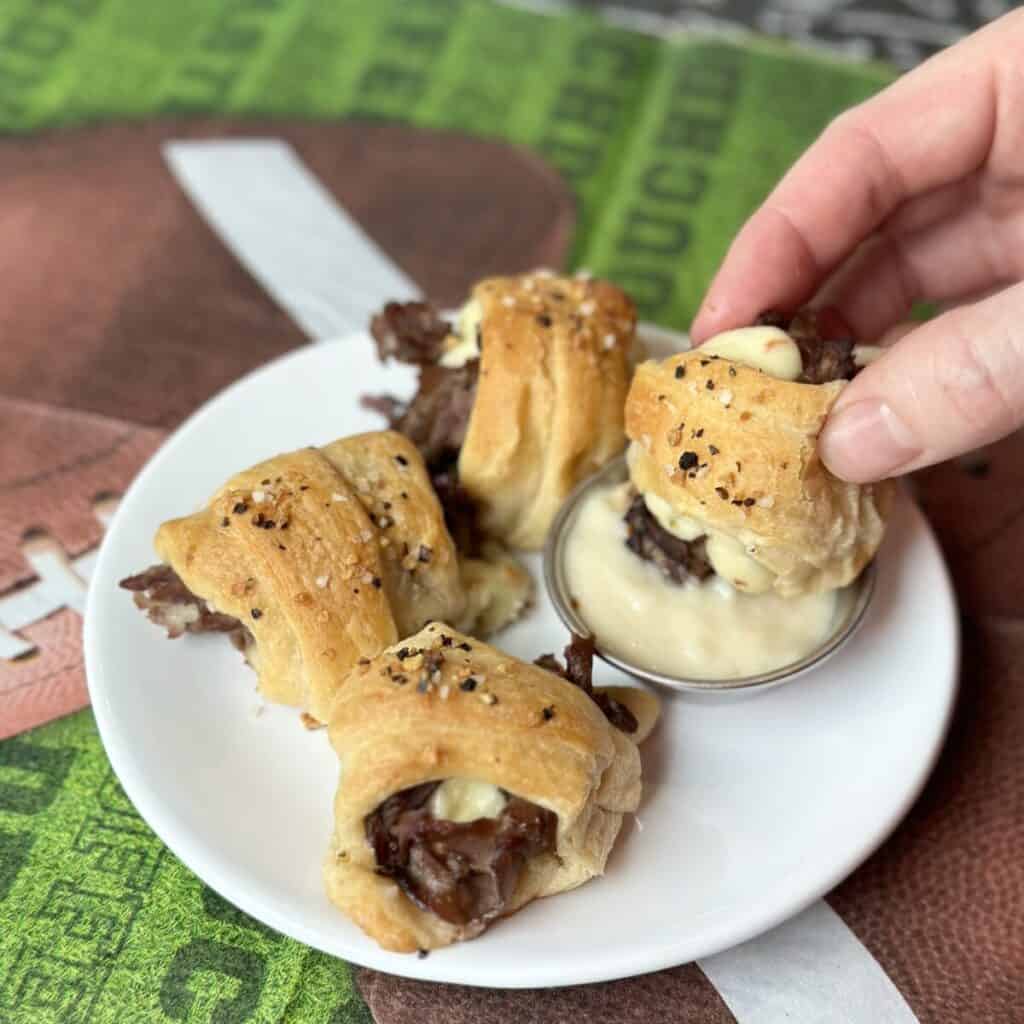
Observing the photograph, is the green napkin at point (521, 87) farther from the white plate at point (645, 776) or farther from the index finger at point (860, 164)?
the white plate at point (645, 776)

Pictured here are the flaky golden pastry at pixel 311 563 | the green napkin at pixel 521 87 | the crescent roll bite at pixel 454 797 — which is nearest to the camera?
the crescent roll bite at pixel 454 797

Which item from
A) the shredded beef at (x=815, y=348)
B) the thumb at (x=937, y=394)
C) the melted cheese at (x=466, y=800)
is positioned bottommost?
the melted cheese at (x=466, y=800)

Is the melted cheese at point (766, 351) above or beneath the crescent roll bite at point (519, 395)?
above

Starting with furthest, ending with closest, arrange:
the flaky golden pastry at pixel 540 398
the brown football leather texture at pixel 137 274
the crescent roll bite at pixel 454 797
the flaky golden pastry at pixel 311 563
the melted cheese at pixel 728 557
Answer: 1. the brown football leather texture at pixel 137 274
2. the flaky golden pastry at pixel 540 398
3. the melted cheese at pixel 728 557
4. the flaky golden pastry at pixel 311 563
5. the crescent roll bite at pixel 454 797

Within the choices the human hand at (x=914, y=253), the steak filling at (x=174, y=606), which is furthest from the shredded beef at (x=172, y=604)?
the human hand at (x=914, y=253)

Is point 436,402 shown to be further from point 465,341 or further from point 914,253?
point 914,253

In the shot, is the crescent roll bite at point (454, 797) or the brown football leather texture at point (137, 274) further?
the brown football leather texture at point (137, 274)
